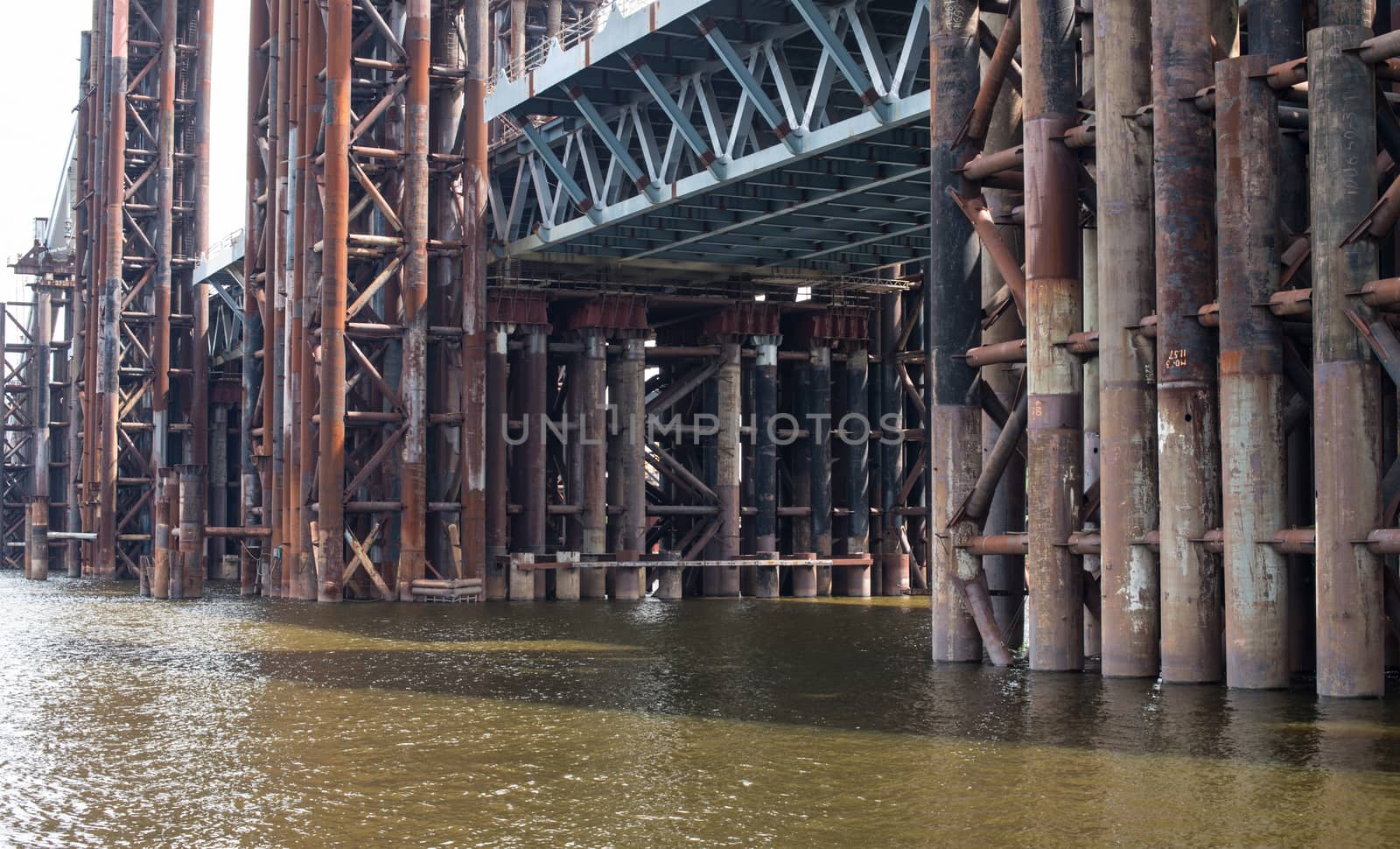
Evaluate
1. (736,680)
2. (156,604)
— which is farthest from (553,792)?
(156,604)

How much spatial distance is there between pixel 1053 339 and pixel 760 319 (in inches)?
1096

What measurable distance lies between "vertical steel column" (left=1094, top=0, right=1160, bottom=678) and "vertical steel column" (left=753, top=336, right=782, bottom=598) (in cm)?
2857

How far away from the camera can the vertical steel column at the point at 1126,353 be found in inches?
904

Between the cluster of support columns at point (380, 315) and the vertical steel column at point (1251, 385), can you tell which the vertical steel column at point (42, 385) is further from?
the vertical steel column at point (1251, 385)

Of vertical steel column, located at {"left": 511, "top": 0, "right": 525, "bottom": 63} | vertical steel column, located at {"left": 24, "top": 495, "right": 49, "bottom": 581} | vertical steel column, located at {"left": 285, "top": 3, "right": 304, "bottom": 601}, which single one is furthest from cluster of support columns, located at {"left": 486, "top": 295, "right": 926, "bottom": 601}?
vertical steel column, located at {"left": 24, "top": 495, "right": 49, "bottom": 581}

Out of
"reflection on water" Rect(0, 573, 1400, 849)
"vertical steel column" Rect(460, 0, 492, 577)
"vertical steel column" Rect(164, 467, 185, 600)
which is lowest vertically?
"reflection on water" Rect(0, 573, 1400, 849)

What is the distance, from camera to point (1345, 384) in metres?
20.3

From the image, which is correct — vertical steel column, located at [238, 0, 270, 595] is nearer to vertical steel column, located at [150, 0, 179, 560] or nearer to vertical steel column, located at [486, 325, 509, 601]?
vertical steel column, located at [486, 325, 509, 601]

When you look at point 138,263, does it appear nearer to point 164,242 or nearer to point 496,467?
point 164,242

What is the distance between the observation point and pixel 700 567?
5341 cm

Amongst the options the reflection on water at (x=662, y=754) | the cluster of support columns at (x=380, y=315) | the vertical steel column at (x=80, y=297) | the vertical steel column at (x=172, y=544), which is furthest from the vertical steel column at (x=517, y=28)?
the reflection on water at (x=662, y=754)

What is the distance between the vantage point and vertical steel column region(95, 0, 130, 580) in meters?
64.9

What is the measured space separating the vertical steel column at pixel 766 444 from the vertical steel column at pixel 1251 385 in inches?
1213

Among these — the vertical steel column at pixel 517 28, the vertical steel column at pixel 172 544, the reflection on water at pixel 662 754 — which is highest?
the vertical steel column at pixel 517 28
